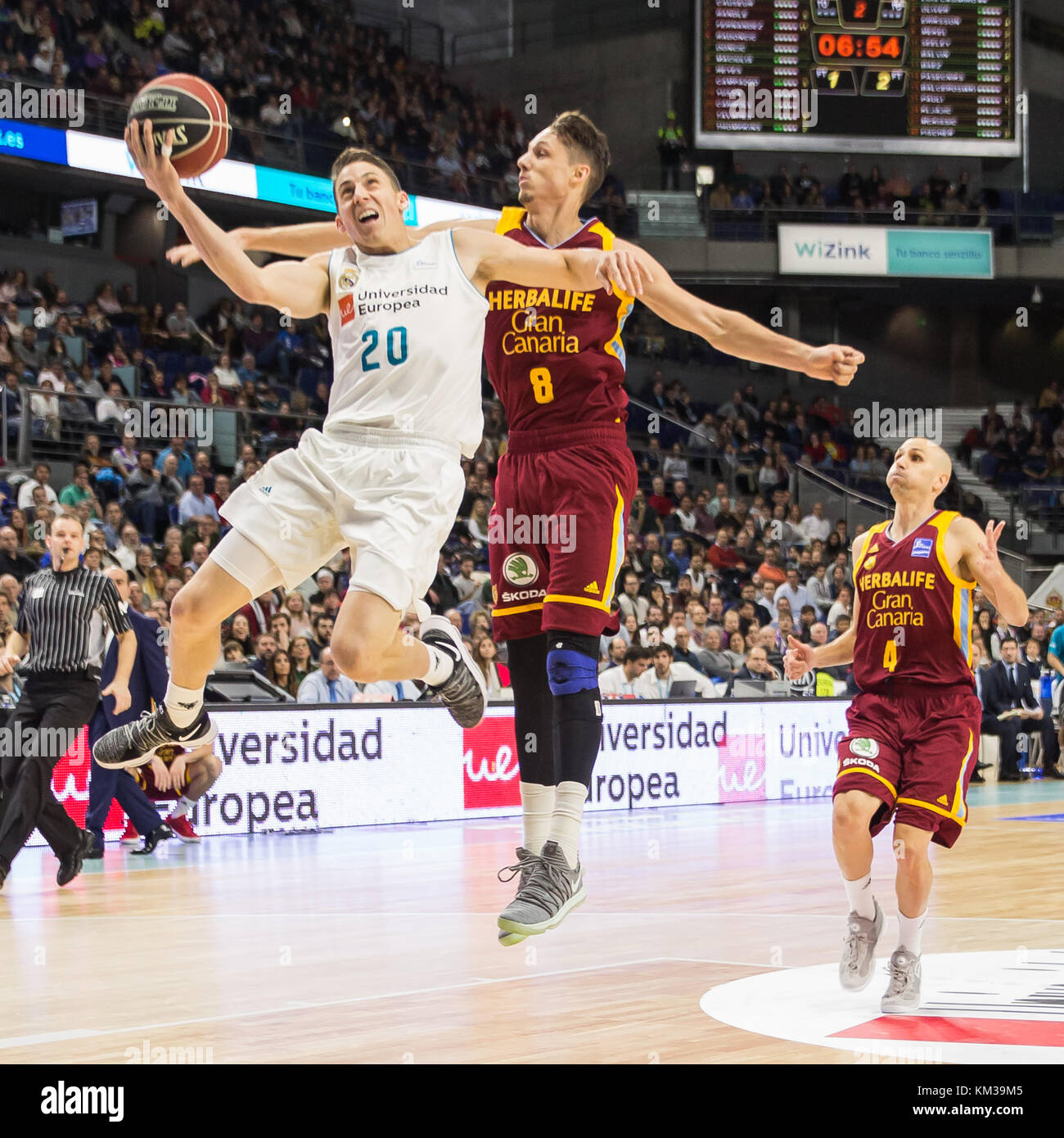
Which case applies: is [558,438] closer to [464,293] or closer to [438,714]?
[464,293]

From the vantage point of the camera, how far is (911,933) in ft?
17.3

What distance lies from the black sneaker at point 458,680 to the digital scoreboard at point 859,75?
67.6 feet

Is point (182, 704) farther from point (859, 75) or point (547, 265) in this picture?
point (859, 75)

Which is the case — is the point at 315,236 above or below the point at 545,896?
above

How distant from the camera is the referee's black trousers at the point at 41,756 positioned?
8.90m

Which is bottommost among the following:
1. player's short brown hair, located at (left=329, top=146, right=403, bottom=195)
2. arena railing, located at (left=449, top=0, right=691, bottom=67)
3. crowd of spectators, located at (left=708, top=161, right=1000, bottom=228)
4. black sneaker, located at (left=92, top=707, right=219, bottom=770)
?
black sneaker, located at (left=92, top=707, right=219, bottom=770)

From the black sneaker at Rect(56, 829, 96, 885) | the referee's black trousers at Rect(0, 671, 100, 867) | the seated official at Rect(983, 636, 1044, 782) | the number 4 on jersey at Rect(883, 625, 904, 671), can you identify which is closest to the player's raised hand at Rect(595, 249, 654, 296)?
the number 4 on jersey at Rect(883, 625, 904, 671)

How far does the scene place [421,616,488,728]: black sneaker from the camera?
18.2 feet

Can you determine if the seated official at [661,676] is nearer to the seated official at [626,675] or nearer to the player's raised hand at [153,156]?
the seated official at [626,675]

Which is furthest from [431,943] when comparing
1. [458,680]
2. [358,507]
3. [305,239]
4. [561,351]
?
[305,239]

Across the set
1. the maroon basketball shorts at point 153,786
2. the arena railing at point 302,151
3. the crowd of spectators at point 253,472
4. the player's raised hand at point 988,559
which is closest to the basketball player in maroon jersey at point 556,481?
the player's raised hand at point 988,559

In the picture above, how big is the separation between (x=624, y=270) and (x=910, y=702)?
2050mm

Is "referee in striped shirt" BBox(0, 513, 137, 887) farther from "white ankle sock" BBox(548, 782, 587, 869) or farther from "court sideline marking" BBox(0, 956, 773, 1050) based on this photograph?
"white ankle sock" BBox(548, 782, 587, 869)

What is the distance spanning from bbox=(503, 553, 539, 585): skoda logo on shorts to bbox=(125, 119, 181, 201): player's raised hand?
5.74 ft
